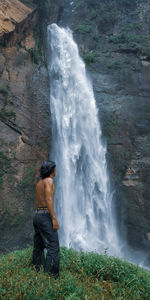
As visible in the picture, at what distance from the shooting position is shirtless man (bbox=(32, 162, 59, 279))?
10.8 feet

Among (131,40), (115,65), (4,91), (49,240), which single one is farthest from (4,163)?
(131,40)

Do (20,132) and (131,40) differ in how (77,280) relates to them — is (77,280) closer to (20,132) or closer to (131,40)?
(20,132)

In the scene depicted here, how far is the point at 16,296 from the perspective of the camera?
250 centimetres

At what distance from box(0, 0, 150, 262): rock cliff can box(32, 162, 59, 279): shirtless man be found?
4.10m

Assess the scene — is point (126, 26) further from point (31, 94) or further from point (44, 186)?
point (44, 186)

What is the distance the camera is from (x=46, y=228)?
3.35 metres

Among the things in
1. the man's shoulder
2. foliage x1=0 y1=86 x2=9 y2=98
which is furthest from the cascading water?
the man's shoulder

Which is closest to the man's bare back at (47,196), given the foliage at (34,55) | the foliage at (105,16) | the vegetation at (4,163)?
the vegetation at (4,163)

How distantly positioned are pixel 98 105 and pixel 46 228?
984 cm

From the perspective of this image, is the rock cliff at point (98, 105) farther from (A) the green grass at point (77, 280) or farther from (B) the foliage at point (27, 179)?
(A) the green grass at point (77, 280)

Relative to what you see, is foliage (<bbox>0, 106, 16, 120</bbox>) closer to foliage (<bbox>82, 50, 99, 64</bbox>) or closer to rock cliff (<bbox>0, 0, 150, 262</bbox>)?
rock cliff (<bbox>0, 0, 150, 262</bbox>)

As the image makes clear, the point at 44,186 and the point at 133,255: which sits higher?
the point at 44,186

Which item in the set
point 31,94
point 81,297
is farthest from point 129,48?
point 81,297

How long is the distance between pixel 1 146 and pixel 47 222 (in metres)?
5.00
